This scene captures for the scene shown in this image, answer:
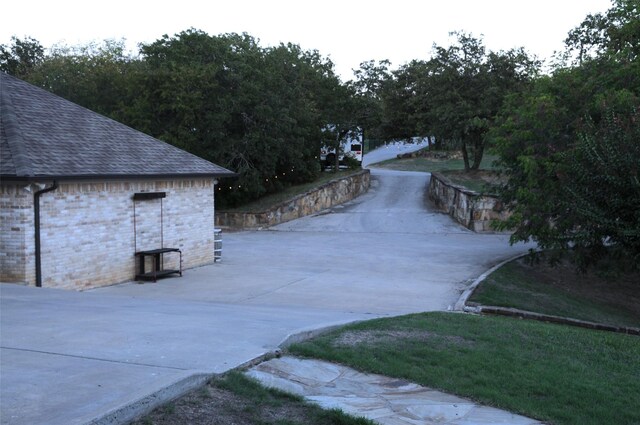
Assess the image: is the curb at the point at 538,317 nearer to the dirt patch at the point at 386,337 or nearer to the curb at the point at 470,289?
the curb at the point at 470,289

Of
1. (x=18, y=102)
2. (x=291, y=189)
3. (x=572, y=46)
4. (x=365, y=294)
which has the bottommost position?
(x=365, y=294)

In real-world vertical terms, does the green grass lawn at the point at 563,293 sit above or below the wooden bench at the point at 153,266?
below

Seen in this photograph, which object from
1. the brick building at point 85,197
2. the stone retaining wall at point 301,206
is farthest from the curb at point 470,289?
the stone retaining wall at point 301,206

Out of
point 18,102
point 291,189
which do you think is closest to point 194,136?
point 291,189

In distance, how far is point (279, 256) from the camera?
21578 mm

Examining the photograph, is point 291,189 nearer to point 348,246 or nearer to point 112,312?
point 348,246

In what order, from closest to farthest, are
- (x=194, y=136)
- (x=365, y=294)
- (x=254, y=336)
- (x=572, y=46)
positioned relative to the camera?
(x=254, y=336)
(x=365, y=294)
(x=194, y=136)
(x=572, y=46)

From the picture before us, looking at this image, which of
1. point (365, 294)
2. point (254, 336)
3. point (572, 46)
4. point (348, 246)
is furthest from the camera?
point (572, 46)

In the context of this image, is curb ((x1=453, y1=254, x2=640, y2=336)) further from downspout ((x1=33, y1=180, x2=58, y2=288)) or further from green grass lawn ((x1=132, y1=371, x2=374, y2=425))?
downspout ((x1=33, y1=180, x2=58, y2=288))

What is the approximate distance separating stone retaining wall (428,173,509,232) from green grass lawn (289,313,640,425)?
17185 millimetres

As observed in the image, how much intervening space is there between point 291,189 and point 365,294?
1983cm

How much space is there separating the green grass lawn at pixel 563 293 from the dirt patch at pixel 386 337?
5.65 m

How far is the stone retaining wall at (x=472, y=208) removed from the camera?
28.0 meters

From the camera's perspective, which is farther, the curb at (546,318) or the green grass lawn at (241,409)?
the curb at (546,318)
